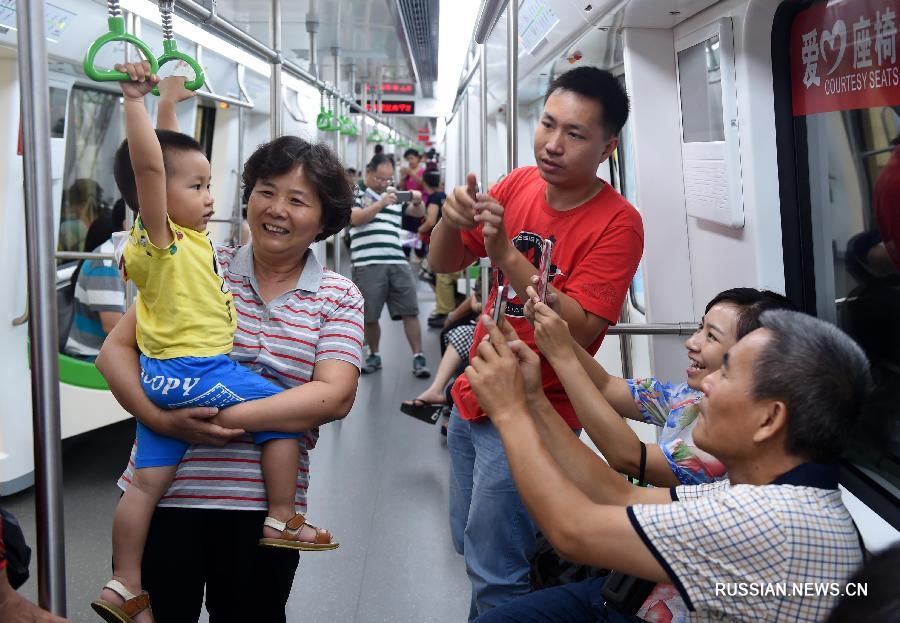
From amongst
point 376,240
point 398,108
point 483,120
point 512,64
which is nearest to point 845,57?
point 512,64

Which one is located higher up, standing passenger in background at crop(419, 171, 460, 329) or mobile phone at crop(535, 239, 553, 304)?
standing passenger in background at crop(419, 171, 460, 329)

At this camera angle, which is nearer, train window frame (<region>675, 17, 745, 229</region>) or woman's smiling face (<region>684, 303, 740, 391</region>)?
woman's smiling face (<region>684, 303, 740, 391</region>)

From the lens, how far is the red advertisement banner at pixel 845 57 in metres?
1.91

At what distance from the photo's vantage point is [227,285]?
1.87 metres

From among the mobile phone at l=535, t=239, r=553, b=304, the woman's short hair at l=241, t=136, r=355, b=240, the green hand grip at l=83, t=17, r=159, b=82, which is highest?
the green hand grip at l=83, t=17, r=159, b=82

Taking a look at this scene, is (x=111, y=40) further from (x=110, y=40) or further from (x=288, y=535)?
(x=288, y=535)

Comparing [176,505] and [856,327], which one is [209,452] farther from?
[856,327]

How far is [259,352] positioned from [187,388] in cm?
18

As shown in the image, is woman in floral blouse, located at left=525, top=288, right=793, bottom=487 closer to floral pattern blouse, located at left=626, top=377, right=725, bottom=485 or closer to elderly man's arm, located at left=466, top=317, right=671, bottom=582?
floral pattern blouse, located at left=626, top=377, right=725, bottom=485

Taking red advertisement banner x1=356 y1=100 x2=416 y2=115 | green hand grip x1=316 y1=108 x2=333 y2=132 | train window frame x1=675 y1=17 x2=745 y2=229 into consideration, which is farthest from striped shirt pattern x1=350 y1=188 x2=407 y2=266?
red advertisement banner x1=356 y1=100 x2=416 y2=115

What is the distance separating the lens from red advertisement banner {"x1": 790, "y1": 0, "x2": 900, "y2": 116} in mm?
1906

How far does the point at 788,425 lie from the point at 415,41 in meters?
6.63

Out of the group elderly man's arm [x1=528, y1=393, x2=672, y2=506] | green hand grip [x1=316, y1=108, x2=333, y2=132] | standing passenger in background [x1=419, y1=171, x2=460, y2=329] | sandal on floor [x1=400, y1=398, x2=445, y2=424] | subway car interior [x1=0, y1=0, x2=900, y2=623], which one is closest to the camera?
subway car interior [x1=0, y1=0, x2=900, y2=623]

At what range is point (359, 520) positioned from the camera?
13.6ft
